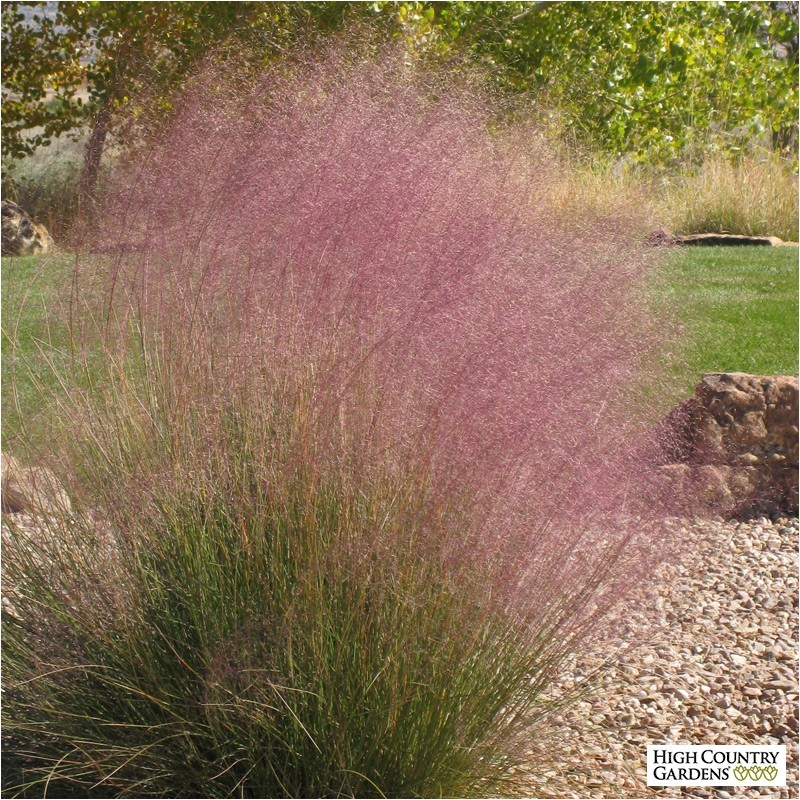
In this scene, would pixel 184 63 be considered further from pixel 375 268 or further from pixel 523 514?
pixel 523 514

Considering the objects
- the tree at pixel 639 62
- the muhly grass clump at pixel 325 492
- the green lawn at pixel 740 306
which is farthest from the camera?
the tree at pixel 639 62

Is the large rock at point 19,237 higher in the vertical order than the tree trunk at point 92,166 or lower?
higher

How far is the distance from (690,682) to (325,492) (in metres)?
1.53

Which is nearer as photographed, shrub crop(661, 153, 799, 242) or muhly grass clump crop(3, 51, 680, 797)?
muhly grass clump crop(3, 51, 680, 797)

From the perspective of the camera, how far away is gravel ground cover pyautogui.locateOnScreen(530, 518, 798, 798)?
2.34 m

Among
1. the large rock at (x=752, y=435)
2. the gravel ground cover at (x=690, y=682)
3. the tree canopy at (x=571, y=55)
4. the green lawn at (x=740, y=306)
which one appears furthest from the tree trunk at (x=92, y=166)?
the tree canopy at (x=571, y=55)

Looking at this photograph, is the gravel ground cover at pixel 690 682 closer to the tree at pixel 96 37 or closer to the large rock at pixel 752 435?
the large rock at pixel 752 435

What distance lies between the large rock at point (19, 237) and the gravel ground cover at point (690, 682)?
19.7ft

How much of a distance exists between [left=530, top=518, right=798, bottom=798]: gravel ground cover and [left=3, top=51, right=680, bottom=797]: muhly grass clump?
317 millimetres

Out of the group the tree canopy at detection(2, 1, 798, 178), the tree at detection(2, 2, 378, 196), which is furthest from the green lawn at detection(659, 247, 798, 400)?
the tree at detection(2, 2, 378, 196)

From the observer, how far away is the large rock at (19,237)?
24.7 feet

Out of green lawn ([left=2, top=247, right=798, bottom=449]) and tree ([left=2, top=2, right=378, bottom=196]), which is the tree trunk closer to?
green lawn ([left=2, top=247, right=798, bottom=449])

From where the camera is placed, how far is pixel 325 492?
187cm

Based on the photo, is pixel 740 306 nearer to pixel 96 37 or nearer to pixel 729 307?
pixel 729 307
